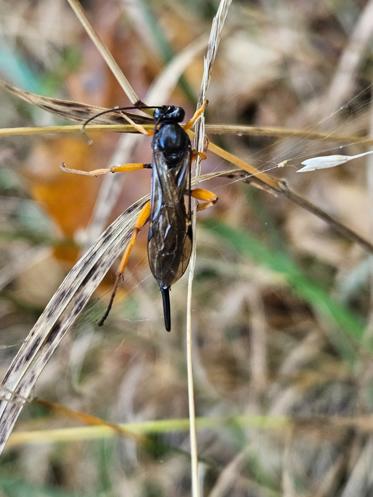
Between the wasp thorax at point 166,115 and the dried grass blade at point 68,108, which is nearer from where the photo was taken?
the dried grass blade at point 68,108

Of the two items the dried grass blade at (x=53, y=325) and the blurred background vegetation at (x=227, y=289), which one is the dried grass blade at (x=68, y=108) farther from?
the blurred background vegetation at (x=227, y=289)

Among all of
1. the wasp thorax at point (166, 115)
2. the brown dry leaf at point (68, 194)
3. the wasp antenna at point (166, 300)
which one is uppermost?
the brown dry leaf at point (68, 194)

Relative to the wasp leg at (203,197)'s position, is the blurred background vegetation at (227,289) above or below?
above

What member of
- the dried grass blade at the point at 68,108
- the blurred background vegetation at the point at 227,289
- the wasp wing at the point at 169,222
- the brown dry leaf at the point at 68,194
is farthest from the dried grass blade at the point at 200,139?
the brown dry leaf at the point at 68,194

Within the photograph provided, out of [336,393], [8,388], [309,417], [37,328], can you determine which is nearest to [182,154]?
[37,328]

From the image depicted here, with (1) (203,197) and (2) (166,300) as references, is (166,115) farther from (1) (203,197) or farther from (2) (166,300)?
(2) (166,300)
